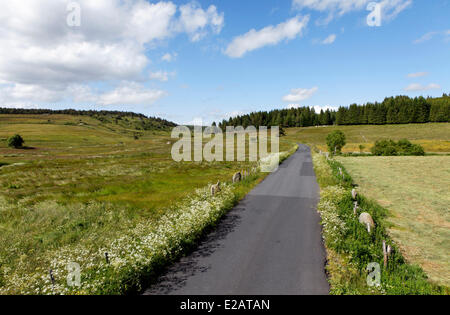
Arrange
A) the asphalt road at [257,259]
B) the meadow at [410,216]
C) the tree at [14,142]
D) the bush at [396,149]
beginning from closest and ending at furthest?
the asphalt road at [257,259] → the meadow at [410,216] → the bush at [396,149] → the tree at [14,142]

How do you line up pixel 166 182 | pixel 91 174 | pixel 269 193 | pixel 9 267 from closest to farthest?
1. pixel 9 267
2. pixel 269 193
3. pixel 166 182
4. pixel 91 174

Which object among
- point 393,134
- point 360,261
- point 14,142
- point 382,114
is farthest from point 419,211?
point 382,114

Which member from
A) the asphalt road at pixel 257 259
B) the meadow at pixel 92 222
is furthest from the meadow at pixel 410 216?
the meadow at pixel 92 222

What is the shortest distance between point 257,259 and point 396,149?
2744 inches

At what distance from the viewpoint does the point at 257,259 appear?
10820mm

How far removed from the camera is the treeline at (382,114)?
13290 cm

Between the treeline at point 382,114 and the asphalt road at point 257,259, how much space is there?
6317 inches

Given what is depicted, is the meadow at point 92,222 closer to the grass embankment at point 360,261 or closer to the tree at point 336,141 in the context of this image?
the grass embankment at point 360,261

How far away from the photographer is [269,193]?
23.2 meters

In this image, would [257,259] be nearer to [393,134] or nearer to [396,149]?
[396,149]

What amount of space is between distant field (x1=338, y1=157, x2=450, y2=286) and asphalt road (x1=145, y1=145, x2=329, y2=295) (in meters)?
4.69
